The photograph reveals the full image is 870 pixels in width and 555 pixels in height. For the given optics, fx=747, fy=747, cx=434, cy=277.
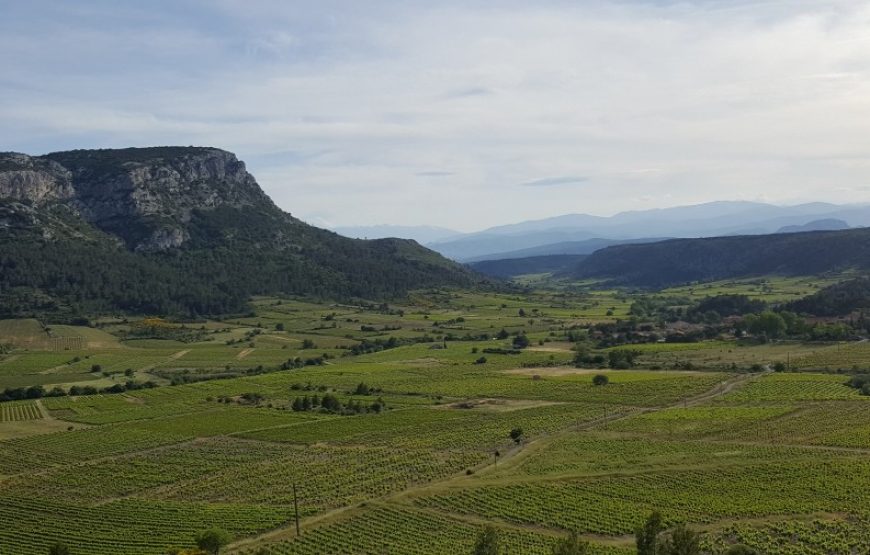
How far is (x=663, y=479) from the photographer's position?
2596 inches

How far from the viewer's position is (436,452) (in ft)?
255

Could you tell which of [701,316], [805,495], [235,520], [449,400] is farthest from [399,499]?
[701,316]

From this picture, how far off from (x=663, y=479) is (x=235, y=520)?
3659cm

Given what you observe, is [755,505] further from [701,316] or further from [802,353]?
[701,316]

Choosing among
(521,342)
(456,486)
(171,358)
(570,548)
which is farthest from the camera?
(521,342)

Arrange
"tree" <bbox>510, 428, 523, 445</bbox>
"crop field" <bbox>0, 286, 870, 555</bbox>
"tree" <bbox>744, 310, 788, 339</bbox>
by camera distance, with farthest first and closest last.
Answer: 1. "tree" <bbox>744, 310, 788, 339</bbox>
2. "tree" <bbox>510, 428, 523, 445</bbox>
3. "crop field" <bbox>0, 286, 870, 555</bbox>

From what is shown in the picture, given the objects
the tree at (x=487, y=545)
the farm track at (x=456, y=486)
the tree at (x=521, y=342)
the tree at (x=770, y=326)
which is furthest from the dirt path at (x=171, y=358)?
the tree at (x=770, y=326)

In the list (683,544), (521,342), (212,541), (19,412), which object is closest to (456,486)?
(212,541)

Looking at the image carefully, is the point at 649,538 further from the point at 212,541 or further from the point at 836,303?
the point at 836,303

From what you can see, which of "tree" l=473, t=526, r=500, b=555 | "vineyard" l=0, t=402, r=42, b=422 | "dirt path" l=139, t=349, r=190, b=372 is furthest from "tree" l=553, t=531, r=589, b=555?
"dirt path" l=139, t=349, r=190, b=372

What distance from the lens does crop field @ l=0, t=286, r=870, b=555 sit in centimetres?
5625

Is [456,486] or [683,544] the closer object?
[683,544]

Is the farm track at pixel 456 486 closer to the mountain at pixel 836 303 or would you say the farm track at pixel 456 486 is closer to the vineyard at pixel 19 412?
the vineyard at pixel 19 412

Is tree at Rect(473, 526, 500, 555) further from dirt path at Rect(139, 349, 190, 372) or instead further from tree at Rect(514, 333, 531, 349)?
tree at Rect(514, 333, 531, 349)
